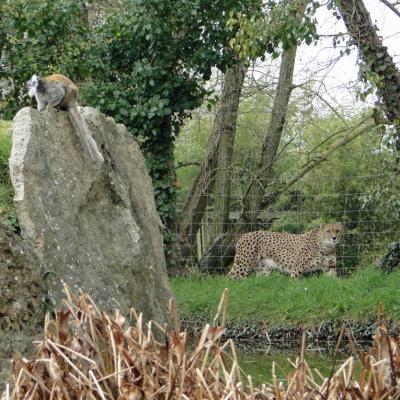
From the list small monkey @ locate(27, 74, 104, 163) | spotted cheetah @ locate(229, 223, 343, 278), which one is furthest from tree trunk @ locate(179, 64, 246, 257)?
small monkey @ locate(27, 74, 104, 163)

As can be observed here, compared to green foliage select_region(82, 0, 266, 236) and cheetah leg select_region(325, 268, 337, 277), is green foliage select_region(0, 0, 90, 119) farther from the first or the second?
cheetah leg select_region(325, 268, 337, 277)

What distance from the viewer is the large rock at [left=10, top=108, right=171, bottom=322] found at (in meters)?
6.66

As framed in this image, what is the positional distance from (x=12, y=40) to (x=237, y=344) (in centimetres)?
618

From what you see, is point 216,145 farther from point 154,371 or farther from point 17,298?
point 154,371

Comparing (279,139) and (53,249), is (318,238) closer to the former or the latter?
(279,139)

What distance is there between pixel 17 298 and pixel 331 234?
9.86 metres

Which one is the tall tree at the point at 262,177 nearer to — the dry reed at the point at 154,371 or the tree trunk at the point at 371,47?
the tree trunk at the point at 371,47

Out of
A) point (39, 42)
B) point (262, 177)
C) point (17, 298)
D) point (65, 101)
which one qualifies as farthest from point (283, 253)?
point (17, 298)

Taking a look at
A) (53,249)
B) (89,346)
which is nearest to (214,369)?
(89,346)

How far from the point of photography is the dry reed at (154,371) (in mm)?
1856

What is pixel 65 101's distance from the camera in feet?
25.7

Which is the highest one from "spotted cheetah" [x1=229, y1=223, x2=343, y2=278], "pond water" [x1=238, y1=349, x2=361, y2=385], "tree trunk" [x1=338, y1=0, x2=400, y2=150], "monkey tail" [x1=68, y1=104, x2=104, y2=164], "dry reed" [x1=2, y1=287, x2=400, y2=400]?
"tree trunk" [x1=338, y1=0, x2=400, y2=150]

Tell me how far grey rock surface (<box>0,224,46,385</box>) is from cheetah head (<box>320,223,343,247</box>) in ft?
31.2

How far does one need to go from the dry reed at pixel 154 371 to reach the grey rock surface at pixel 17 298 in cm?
299
